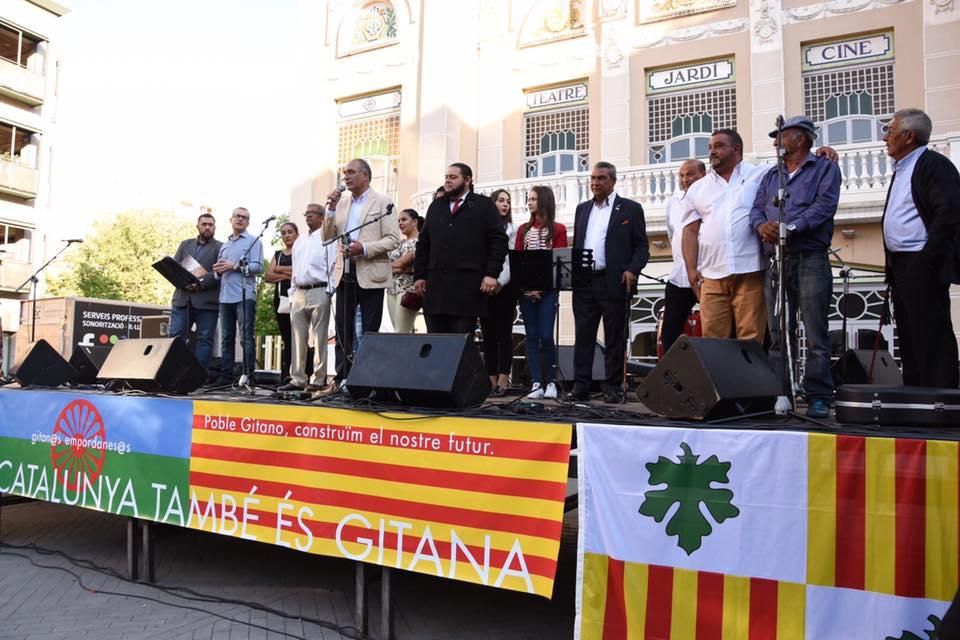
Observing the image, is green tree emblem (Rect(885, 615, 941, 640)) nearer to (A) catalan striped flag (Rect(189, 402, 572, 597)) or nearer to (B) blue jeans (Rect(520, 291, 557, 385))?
(A) catalan striped flag (Rect(189, 402, 572, 597))

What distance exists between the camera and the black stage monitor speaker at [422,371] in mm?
3740

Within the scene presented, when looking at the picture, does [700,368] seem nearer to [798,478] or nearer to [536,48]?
[798,478]

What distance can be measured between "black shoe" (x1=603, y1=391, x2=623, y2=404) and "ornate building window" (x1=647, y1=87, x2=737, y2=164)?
9998 millimetres

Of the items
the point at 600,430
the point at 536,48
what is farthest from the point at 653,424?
the point at 536,48

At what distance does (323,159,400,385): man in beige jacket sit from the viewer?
5.55m

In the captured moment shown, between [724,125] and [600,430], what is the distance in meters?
12.7

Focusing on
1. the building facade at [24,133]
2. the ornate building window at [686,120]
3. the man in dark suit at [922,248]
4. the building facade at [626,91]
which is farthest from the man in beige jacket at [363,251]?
the building facade at [24,133]

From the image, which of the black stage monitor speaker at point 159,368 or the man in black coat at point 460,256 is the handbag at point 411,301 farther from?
the black stage monitor speaker at point 159,368

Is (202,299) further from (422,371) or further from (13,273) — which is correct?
(13,273)

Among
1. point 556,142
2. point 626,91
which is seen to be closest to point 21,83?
point 556,142

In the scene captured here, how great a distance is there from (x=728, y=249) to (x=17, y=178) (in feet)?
104

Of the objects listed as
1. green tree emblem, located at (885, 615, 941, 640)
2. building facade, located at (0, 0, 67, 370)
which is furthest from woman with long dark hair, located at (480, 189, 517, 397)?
building facade, located at (0, 0, 67, 370)

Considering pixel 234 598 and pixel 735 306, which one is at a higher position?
pixel 735 306

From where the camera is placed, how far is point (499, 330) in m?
6.00
